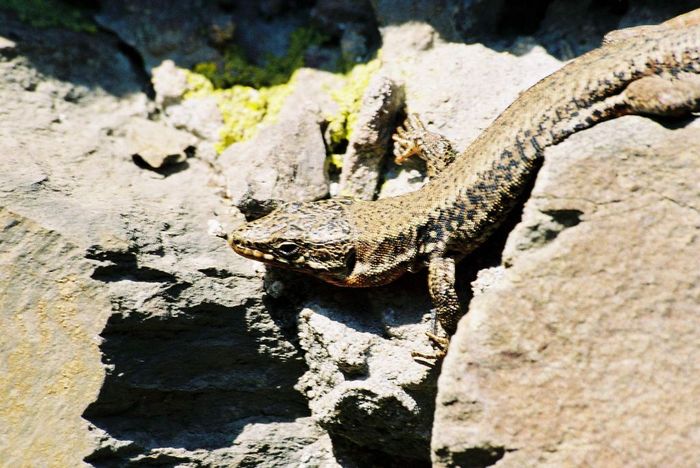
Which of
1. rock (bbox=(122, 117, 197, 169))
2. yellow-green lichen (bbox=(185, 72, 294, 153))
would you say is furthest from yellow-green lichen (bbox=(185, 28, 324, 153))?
rock (bbox=(122, 117, 197, 169))

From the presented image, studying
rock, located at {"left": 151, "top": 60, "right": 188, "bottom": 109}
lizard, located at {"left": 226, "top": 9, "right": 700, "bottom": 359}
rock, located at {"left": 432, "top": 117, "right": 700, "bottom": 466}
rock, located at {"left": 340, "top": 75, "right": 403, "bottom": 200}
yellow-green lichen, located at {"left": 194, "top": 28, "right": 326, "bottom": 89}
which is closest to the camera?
rock, located at {"left": 432, "top": 117, "right": 700, "bottom": 466}

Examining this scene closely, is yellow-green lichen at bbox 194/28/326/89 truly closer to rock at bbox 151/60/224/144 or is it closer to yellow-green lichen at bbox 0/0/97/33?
rock at bbox 151/60/224/144

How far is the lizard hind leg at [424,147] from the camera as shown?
476 cm

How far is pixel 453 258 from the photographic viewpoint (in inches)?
173

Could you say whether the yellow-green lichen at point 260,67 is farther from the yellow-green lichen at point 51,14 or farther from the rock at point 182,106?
the yellow-green lichen at point 51,14

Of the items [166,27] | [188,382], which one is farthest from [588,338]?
[166,27]

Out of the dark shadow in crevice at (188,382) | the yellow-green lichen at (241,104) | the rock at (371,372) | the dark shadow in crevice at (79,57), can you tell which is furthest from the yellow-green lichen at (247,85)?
the rock at (371,372)

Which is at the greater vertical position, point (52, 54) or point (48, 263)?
point (52, 54)

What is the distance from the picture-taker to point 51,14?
584cm

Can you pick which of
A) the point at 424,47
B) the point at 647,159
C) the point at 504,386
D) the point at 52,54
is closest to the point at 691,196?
the point at 647,159

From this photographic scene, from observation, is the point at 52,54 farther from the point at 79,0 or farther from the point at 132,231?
the point at 132,231

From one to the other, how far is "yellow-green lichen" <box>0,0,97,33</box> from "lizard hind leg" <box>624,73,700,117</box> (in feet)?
13.4

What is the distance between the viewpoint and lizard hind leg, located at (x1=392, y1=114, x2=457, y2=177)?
476 centimetres

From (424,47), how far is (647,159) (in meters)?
2.20
